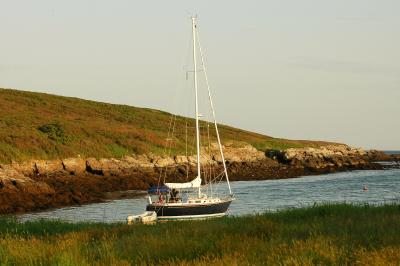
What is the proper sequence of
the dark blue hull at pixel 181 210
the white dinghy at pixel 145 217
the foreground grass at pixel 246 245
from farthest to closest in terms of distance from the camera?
the dark blue hull at pixel 181 210, the white dinghy at pixel 145 217, the foreground grass at pixel 246 245

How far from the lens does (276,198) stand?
53.1 m

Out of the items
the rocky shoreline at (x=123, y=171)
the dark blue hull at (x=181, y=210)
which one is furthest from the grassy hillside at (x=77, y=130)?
the dark blue hull at (x=181, y=210)

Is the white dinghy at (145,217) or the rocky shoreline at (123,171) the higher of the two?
the rocky shoreline at (123,171)

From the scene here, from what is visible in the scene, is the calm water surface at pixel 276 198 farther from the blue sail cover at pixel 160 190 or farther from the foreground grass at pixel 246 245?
the foreground grass at pixel 246 245

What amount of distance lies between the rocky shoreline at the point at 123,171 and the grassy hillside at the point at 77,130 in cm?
277

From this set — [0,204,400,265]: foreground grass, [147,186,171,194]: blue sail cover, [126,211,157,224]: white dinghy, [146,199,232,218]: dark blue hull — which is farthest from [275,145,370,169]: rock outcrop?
[0,204,400,265]: foreground grass

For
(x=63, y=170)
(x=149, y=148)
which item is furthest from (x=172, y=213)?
(x=149, y=148)

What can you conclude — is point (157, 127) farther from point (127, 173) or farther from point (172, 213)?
point (172, 213)

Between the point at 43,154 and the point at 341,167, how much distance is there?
2006 inches

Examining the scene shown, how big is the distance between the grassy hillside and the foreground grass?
53.6 metres

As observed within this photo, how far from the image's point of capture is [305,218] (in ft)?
53.1

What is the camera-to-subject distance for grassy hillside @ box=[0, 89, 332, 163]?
238 ft

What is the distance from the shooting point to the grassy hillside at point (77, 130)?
7262 cm

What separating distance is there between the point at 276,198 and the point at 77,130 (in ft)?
136
